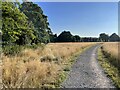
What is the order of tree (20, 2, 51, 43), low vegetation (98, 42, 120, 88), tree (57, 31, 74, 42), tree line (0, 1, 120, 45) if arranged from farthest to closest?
tree (57, 31, 74, 42) < tree (20, 2, 51, 43) < tree line (0, 1, 120, 45) < low vegetation (98, 42, 120, 88)

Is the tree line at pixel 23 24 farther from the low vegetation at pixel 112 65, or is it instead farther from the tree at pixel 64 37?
the tree at pixel 64 37

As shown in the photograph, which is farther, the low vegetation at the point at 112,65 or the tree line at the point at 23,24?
the tree line at the point at 23,24

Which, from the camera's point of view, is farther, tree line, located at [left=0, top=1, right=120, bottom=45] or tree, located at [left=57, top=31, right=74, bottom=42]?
tree, located at [left=57, top=31, right=74, bottom=42]

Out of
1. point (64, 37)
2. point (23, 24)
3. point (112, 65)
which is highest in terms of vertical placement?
point (64, 37)

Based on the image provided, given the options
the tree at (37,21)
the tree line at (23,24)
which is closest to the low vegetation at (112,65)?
the tree line at (23,24)

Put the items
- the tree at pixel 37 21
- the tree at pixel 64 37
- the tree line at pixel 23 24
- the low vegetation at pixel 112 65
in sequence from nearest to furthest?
the low vegetation at pixel 112 65, the tree line at pixel 23 24, the tree at pixel 37 21, the tree at pixel 64 37

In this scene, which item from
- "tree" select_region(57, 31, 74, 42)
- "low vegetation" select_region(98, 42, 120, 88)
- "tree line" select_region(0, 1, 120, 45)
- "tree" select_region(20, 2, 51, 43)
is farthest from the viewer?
"tree" select_region(57, 31, 74, 42)

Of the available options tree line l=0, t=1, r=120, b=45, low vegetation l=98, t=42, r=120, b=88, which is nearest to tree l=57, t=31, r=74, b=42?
tree line l=0, t=1, r=120, b=45

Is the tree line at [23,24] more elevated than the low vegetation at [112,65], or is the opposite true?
the tree line at [23,24]

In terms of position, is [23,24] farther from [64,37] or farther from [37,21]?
[64,37]

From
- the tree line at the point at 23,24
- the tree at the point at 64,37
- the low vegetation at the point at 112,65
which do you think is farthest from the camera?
the tree at the point at 64,37

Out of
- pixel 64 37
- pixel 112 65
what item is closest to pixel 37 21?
pixel 112 65

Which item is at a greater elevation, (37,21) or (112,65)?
(37,21)

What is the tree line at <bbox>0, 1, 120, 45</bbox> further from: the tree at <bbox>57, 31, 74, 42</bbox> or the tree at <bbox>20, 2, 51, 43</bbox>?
the tree at <bbox>57, 31, 74, 42</bbox>
